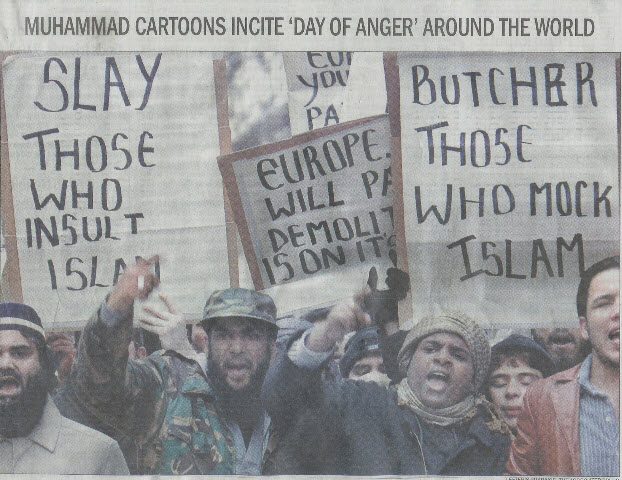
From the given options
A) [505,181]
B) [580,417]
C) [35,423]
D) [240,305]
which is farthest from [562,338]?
[35,423]

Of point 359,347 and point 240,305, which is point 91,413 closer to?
point 240,305

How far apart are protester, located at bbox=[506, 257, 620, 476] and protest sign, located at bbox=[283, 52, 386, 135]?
154cm

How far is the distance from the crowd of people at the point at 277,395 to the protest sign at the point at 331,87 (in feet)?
2.87

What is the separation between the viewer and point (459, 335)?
505 cm

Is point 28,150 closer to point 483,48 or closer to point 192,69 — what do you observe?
point 192,69

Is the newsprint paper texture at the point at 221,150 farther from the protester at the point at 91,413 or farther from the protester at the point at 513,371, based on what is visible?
the protester at the point at 91,413

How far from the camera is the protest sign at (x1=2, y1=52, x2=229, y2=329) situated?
16.6 ft

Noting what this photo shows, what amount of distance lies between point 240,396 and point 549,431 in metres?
1.61

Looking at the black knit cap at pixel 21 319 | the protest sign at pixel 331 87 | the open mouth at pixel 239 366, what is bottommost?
the open mouth at pixel 239 366

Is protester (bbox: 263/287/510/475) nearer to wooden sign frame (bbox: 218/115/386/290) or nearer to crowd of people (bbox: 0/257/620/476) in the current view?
crowd of people (bbox: 0/257/620/476)

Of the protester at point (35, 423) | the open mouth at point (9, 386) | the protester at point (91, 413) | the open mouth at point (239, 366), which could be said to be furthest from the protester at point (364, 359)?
the open mouth at point (9, 386)

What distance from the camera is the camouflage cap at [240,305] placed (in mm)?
5027

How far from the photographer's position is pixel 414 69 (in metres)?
5.09

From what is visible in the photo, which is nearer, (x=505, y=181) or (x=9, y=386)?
(x=9, y=386)
